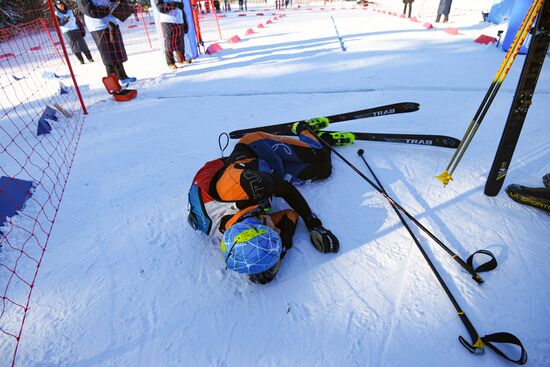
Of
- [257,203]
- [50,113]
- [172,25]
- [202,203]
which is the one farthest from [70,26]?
[257,203]

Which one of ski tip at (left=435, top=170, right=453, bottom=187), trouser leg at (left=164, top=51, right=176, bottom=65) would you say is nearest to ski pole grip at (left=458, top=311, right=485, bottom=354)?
ski tip at (left=435, top=170, right=453, bottom=187)

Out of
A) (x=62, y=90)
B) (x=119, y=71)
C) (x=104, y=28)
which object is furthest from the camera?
(x=119, y=71)

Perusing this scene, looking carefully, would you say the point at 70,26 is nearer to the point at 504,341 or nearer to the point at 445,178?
the point at 445,178

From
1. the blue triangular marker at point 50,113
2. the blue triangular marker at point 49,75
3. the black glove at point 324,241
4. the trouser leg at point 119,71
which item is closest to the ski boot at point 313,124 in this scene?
the black glove at point 324,241

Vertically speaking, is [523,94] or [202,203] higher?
[523,94]

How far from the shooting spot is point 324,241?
186 cm

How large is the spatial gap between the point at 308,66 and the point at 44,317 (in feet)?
18.9

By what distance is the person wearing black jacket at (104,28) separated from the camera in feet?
15.8

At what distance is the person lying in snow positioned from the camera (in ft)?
5.35

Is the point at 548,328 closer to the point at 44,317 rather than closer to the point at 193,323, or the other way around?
the point at 193,323

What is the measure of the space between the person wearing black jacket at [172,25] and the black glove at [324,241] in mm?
6102

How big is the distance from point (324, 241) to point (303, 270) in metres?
0.23

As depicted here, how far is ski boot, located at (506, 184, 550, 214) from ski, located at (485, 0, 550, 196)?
111 mm

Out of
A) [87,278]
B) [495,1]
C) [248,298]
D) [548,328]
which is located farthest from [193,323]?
[495,1]
